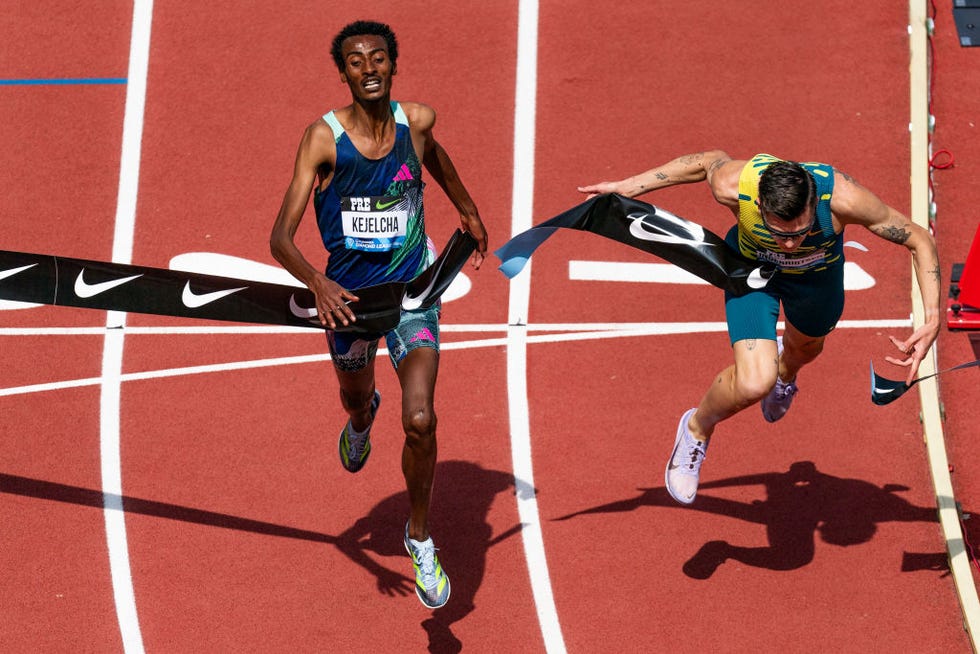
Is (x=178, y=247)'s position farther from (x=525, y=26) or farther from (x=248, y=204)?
(x=525, y=26)

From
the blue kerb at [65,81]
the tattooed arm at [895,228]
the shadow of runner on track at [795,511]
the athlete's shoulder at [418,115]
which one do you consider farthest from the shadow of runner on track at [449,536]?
the blue kerb at [65,81]

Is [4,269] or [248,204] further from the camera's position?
[248,204]

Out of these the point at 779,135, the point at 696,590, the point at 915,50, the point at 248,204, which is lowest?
the point at 696,590

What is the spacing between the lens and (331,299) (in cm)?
668

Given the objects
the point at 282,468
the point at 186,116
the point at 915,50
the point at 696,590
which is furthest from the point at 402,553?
the point at 915,50

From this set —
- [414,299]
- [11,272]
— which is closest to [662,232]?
[414,299]

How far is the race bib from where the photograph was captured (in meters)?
7.05

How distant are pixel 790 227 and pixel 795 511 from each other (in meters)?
2.43

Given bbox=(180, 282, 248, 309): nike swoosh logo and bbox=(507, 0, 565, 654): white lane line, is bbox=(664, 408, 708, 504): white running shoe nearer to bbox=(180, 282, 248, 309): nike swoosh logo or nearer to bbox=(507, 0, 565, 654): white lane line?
bbox=(507, 0, 565, 654): white lane line

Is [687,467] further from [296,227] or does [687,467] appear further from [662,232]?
[296,227]

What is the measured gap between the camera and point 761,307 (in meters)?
7.39

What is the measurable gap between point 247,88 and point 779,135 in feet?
13.8

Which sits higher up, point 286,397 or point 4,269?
point 4,269

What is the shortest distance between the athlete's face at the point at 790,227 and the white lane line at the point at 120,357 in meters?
4.17
